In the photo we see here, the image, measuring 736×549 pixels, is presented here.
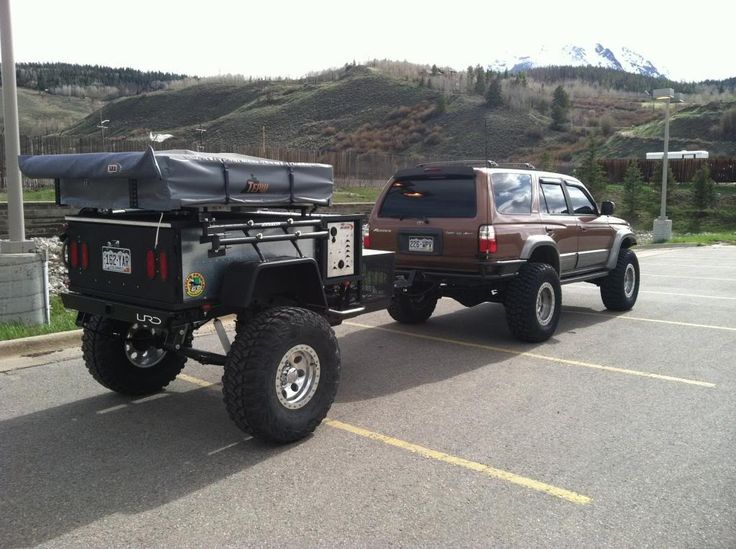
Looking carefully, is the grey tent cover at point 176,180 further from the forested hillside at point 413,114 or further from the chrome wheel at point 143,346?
the forested hillside at point 413,114

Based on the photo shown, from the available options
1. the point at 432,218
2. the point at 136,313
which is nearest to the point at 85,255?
the point at 136,313

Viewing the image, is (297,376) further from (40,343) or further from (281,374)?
(40,343)

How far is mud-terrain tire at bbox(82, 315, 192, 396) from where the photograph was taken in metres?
5.44

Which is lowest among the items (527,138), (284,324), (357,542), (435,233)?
(357,542)

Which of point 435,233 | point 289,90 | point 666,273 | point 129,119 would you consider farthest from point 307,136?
point 435,233

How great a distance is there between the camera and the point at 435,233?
24.7ft

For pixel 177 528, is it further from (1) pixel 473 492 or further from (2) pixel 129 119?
(2) pixel 129 119

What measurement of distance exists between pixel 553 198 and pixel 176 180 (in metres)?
5.52

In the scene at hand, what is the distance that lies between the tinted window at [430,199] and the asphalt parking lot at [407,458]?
1566mm

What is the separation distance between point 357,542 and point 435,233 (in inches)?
179

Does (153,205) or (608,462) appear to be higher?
(153,205)

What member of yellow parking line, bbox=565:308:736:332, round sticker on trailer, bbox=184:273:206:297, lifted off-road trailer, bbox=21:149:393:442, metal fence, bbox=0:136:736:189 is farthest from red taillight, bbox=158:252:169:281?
metal fence, bbox=0:136:736:189

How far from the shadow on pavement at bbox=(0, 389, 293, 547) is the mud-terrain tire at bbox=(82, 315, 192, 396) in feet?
0.59

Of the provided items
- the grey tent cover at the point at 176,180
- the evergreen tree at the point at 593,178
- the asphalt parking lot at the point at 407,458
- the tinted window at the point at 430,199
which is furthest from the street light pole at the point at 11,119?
the evergreen tree at the point at 593,178
